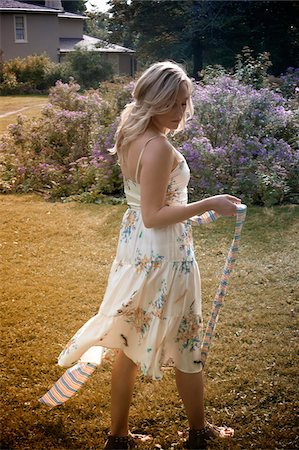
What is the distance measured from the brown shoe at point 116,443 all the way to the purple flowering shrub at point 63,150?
14.6ft

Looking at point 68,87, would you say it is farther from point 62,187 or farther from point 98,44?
point 98,44

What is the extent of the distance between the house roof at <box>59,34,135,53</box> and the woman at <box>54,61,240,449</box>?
8.93 meters

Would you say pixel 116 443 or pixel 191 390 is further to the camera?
pixel 116 443

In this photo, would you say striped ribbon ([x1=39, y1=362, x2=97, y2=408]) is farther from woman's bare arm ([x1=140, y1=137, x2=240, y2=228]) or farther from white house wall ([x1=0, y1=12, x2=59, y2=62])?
white house wall ([x1=0, y1=12, x2=59, y2=62])

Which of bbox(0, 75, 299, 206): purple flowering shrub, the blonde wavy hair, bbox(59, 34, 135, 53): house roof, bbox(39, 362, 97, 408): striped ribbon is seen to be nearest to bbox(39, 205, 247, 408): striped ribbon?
bbox(39, 362, 97, 408): striped ribbon

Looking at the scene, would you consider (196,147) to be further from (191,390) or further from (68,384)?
(191,390)

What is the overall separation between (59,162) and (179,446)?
235 inches

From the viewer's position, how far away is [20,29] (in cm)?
891

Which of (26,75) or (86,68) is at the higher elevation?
(86,68)

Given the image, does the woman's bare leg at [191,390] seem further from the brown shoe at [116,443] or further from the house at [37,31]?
the house at [37,31]

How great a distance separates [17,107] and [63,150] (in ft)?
7.26

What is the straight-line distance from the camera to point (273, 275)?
4.33 meters

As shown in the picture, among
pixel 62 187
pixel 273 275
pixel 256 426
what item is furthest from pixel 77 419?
pixel 62 187

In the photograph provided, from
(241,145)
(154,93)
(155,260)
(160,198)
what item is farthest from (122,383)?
(241,145)
